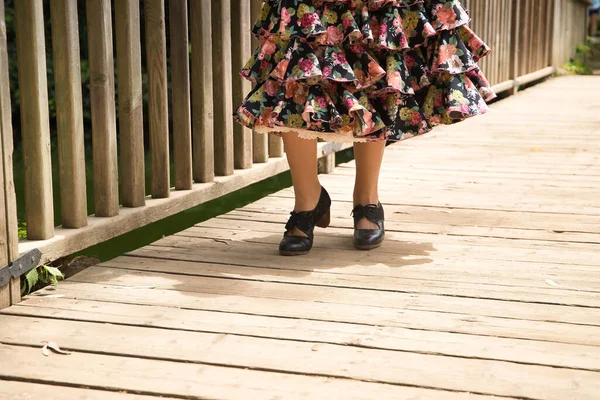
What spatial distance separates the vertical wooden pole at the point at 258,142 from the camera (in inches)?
142

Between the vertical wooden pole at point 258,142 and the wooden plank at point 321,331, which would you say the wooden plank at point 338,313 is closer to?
the wooden plank at point 321,331

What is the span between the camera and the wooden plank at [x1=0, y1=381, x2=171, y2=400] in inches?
64.4

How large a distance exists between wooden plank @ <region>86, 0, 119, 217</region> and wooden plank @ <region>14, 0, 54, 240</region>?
0.27 metres

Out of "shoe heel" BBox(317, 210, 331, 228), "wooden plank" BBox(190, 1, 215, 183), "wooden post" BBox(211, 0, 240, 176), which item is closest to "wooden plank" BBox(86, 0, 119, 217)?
"wooden plank" BBox(190, 1, 215, 183)

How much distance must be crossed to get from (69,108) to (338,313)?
2.98 ft

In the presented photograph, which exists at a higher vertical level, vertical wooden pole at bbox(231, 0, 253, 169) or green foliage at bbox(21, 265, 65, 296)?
vertical wooden pole at bbox(231, 0, 253, 169)

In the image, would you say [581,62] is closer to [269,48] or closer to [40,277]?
Answer: [269,48]

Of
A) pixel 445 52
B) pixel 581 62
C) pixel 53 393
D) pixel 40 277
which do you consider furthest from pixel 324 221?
pixel 581 62

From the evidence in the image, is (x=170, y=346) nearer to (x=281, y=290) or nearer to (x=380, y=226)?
(x=281, y=290)

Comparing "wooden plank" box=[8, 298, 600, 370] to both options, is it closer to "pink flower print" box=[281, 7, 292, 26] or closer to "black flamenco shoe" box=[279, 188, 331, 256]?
"black flamenco shoe" box=[279, 188, 331, 256]

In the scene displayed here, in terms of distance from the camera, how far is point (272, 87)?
2555 mm

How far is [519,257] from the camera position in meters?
2.68

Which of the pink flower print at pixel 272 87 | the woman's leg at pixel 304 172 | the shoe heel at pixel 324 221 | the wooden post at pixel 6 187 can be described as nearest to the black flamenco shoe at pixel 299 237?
the woman's leg at pixel 304 172

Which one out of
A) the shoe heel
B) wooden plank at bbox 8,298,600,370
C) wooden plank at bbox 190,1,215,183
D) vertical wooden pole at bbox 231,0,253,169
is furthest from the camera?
vertical wooden pole at bbox 231,0,253,169
